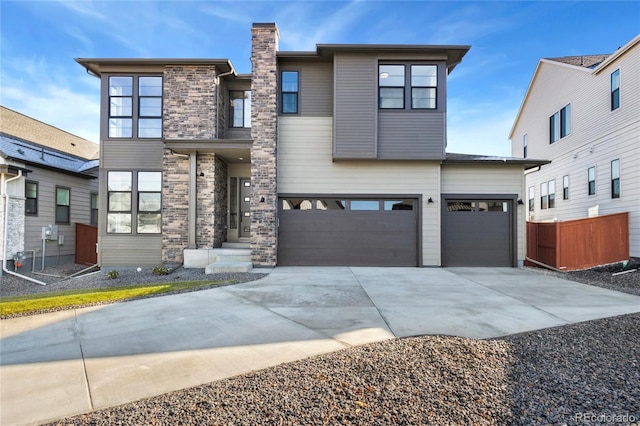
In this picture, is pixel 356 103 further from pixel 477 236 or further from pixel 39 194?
pixel 39 194

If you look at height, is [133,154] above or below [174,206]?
above

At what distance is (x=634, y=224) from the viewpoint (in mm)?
10328

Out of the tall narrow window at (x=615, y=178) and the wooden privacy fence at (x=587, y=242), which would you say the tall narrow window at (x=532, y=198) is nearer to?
the tall narrow window at (x=615, y=178)

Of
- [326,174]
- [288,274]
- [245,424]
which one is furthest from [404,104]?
[245,424]

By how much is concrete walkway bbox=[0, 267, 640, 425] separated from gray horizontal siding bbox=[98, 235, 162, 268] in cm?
512

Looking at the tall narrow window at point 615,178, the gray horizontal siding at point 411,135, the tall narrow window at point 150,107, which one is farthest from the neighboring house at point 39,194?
the tall narrow window at point 615,178

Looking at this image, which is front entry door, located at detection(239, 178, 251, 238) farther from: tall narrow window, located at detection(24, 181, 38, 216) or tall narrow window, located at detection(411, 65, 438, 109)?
tall narrow window, located at detection(24, 181, 38, 216)

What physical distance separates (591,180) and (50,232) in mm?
21132

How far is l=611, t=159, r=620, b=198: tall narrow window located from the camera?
1141 cm

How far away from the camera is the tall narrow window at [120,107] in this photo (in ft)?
35.3

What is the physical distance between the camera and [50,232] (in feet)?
36.8

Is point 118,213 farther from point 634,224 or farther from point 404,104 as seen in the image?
point 634,224

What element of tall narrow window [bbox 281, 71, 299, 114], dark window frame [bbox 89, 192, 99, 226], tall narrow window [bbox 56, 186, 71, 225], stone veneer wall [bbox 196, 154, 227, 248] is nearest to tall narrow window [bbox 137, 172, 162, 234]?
stone veneer wall [bbox 196, 154, 227, 248]

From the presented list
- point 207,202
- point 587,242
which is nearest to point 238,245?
point 207,202
